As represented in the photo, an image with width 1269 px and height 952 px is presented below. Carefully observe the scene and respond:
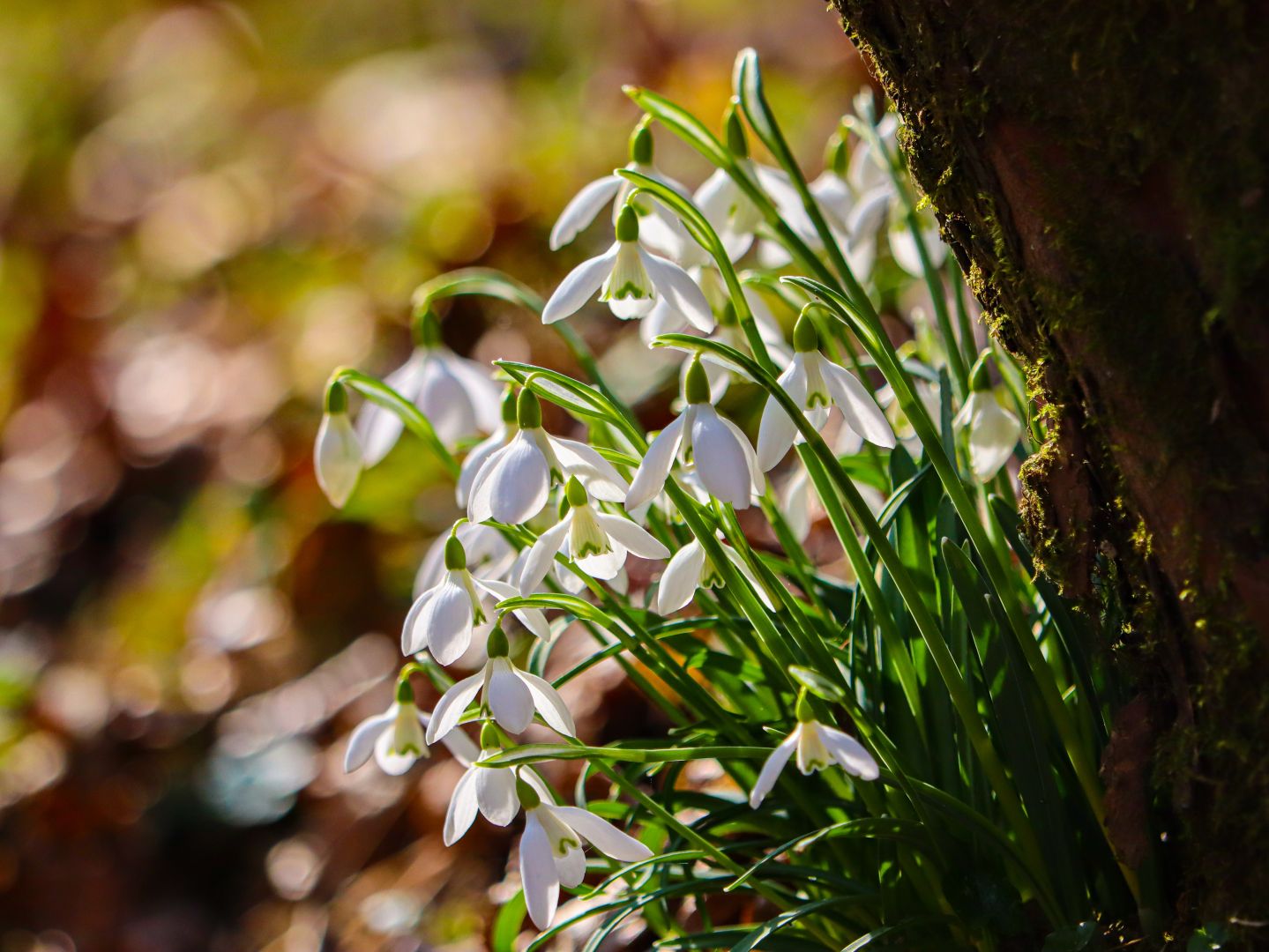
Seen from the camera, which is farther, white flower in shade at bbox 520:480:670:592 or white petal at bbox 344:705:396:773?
white petal at bbox 344:705:396:773

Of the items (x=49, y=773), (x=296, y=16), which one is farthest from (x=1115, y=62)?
(x=296, y=16)

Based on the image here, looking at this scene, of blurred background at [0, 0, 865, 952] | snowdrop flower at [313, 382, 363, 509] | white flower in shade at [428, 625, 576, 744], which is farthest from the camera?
blurred background at [0, 0, 865, 952]

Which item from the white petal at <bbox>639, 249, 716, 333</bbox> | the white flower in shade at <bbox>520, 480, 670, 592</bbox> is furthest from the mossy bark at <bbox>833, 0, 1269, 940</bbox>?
the white flower in shade at <bbox>520, 480, 670, 592</bbox>

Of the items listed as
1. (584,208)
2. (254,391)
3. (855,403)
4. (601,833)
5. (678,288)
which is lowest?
(601,833)

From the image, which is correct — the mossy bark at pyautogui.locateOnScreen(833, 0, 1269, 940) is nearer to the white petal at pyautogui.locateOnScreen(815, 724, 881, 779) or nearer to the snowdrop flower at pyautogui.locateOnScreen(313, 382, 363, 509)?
the white petal at pyautogui.locateOnScreen(815, 724, 881, 779)

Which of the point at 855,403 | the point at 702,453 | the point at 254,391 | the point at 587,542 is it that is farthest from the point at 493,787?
the point at 254,391

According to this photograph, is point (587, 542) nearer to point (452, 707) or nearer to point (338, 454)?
point (452, 707)
